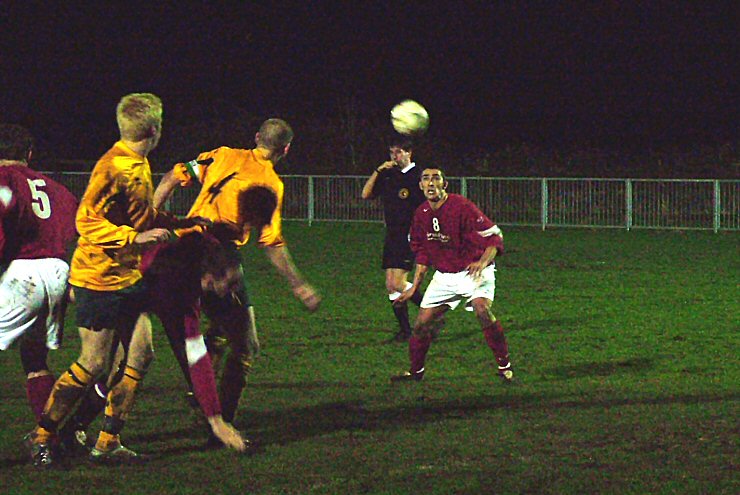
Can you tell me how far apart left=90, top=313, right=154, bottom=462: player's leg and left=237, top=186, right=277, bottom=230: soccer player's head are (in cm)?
86

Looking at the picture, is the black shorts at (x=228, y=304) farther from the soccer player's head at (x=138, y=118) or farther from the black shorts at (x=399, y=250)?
the black shorts at (x=399, y=250)

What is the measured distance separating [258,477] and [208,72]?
4115 cm

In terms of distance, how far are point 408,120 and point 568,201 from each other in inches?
722

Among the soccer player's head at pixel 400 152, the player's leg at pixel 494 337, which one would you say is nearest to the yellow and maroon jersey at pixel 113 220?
the player's leg at pixel 494 337

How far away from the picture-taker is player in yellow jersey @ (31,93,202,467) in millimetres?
6453

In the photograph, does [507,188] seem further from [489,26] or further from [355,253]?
[489,26]

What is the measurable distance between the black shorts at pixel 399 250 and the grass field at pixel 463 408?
68 cm

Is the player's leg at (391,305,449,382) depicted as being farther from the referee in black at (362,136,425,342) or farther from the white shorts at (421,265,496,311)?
the referee in black at (362,136,425,342)

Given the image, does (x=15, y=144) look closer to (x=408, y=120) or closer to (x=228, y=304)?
(x=228, y=304)

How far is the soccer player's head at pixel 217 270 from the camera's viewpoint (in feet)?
23.6

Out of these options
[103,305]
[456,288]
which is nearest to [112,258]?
[103,305]

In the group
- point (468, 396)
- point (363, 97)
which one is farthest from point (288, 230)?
point (468, 396)

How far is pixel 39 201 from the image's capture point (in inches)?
272

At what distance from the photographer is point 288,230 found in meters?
29.3
